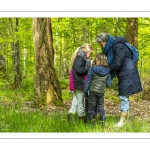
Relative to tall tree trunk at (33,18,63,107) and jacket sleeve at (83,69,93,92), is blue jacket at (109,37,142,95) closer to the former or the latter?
jacket sleeve at (83,69,93,92)

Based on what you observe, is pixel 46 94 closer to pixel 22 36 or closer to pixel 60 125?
pixel 60 125

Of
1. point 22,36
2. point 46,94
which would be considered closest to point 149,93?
point 46,94

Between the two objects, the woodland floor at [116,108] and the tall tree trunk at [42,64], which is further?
the tall tree trunk at [42,64]

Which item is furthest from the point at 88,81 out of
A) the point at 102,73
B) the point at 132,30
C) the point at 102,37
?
the point at 132,30

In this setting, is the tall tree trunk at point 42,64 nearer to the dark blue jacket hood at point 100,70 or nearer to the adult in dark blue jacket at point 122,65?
the adult in dark blue jacket at point 122,65

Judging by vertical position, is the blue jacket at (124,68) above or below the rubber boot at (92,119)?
above

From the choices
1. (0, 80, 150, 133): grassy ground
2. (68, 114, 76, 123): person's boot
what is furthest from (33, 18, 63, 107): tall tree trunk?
(68, 114, 76, 123): person's boot

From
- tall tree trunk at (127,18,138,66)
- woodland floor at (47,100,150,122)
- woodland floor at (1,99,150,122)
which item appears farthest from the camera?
tall tree trunk at (127,18,138,66)

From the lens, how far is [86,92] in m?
5.71

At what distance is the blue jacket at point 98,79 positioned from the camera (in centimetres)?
553

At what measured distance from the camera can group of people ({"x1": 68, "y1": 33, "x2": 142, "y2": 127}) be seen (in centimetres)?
557

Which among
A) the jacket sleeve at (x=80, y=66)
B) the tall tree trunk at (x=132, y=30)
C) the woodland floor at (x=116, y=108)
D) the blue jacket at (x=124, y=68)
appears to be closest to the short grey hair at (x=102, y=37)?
the blue jacket at (x=124, y=68)

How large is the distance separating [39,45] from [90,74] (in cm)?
237

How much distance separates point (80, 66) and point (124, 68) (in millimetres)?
868
